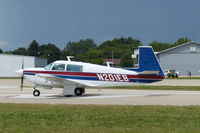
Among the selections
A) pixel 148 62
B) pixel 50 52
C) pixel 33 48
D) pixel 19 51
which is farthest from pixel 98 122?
pixel 19 51

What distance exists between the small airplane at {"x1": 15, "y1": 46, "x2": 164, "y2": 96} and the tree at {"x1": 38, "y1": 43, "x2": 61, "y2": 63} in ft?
349

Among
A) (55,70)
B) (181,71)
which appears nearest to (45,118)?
(55,70)

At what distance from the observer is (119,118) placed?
9.88 metres

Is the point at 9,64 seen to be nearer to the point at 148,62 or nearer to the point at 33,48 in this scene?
the point at 148,62

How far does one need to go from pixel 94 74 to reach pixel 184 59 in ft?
223

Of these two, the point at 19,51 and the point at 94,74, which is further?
the point at 19,51

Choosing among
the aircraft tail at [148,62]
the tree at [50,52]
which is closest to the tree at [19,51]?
the tree at [50,52]

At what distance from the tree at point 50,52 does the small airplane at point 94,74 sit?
106 m

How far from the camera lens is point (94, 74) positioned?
19359 millimetres

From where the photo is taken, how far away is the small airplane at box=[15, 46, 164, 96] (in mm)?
19031

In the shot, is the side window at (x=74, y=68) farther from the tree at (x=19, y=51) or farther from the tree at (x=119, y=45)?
the tree at (x=19, y=51)

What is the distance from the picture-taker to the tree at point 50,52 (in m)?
129

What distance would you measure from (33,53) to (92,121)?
462 feet

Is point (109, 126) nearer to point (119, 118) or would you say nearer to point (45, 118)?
point (119, 118)
